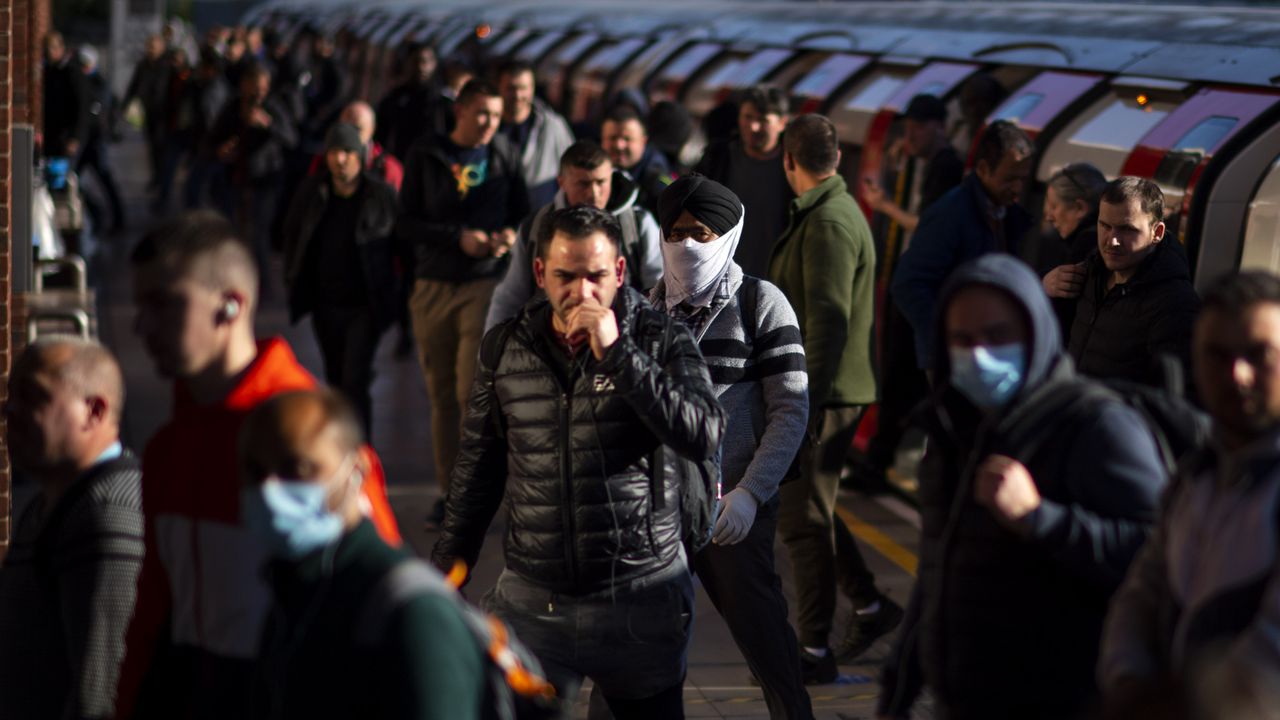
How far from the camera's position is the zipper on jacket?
14.2ft

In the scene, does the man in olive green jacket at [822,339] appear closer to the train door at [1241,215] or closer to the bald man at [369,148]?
the train door at [1241,215]

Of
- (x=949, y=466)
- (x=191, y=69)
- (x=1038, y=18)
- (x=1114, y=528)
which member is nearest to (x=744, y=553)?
(x=949, y=466)

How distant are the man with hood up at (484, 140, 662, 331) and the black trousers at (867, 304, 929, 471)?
2416 mm

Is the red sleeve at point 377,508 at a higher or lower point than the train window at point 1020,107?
higher

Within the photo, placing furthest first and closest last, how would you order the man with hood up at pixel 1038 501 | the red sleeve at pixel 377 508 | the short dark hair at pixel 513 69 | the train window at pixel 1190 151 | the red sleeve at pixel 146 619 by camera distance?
1. the short dark hair at pixel 513 69
2. the train window at pixel 1190 151
3. the red sleeve at pixel 146 619
4. the man with hood up at pixel 1038 501
5. the red sleeve at pixel 377 508

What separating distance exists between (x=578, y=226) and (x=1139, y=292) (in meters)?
2.22

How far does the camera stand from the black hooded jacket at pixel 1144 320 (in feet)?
18.8

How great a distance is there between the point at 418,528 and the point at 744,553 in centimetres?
384

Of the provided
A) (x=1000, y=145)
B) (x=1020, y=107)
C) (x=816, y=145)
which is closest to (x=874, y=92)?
(x=1020, y=107)

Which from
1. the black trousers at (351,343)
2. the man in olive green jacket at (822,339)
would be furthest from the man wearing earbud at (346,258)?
the man in olive green jacket at (822,339)

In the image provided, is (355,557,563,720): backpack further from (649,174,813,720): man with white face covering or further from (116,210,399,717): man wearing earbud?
(649,174,813,720): man with white face covering

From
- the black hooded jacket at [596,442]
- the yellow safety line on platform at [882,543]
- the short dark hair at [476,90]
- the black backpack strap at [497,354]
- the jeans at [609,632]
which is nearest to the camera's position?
the black hooded jacket at [596,442]

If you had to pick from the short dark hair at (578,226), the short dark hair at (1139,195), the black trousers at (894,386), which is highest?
the short dark hair at (578,226)

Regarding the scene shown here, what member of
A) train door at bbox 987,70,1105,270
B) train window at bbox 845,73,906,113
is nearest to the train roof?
train door at bbox 987,70,1105,270
